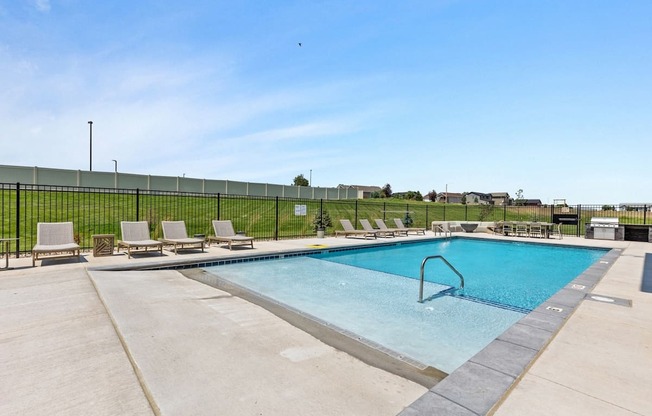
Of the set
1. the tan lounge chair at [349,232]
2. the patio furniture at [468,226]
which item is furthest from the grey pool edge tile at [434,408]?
the patio furniture at [468,226]

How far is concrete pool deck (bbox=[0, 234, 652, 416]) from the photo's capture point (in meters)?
2.16

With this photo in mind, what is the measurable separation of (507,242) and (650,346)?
1285 cm

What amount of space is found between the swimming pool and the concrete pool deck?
0.93 meters

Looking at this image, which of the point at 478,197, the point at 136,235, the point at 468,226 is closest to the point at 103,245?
the point at 136,235

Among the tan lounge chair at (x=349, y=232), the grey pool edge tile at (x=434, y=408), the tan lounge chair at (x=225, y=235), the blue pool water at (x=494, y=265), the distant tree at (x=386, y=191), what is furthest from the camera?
the distant tree at (x=386, y=191)

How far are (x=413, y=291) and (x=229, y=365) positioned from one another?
4.51 metres

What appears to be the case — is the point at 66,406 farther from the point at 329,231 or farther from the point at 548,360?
the point at 329,231

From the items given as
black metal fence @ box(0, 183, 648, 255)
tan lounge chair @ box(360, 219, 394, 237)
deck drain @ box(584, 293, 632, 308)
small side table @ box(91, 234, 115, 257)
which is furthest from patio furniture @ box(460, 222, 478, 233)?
small side table @ box(91, 234, 115, 257)

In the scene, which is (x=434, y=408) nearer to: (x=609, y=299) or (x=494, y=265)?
(x=609, y=299)

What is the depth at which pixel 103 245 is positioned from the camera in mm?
8180

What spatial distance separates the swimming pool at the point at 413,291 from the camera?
13.6ft

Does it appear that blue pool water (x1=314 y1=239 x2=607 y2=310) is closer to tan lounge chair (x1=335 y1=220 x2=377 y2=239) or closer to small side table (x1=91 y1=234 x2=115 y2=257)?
tan lounge chair (x1=335 y1=220 x2=377 y2=239)

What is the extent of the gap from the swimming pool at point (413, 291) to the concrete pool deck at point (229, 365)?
0.93 meters

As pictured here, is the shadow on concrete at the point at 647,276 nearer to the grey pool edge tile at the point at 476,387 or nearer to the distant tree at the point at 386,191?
the grey pool edge tile at the point at 476,387
